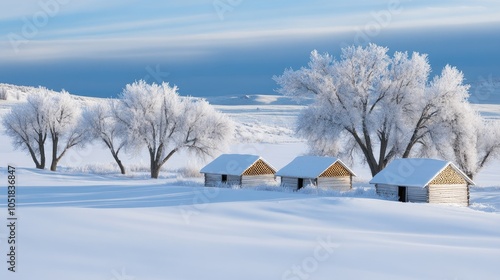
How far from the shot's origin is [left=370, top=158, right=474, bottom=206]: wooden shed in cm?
3444

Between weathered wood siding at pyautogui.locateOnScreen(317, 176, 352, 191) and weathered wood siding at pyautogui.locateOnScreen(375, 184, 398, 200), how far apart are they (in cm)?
366

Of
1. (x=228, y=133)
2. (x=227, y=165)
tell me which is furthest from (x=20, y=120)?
(x=227, y=165)

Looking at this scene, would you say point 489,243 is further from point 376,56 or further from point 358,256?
point 376,56

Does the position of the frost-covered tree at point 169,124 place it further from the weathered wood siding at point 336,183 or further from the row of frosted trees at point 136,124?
the weathered wood siding at point 336,183

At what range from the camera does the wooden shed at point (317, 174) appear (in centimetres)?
3844

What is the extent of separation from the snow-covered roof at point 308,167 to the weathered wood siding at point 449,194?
664 centimetres

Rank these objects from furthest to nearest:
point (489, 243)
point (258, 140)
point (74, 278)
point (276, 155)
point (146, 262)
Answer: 1. point (258, 140)
2. point (276, 155)
3. point (489, 243)
4. point (146, 262)
5. point (74, 278)

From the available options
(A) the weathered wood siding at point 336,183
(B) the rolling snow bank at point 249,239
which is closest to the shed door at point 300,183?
(A) the weathered wood siding at point 336,183

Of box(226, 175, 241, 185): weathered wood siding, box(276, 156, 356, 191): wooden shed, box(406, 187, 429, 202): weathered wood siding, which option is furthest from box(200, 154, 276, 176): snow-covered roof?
box(406, 187, 429, 202): weathered wood siding

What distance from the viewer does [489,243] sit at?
20891 millimetres

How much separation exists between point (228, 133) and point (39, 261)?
39710 mm

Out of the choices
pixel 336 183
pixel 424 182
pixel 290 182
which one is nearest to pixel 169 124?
pixel 290 182

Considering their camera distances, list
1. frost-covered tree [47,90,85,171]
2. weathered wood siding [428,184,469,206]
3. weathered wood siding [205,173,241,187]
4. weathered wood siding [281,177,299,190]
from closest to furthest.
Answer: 1. weathered wood siding [428,184,469,206]
2. weathered wood siding [281,177,299,190]
3. weathered wood siding [205,173,241,187]
4. frost-covered tree [47,90,85,171]

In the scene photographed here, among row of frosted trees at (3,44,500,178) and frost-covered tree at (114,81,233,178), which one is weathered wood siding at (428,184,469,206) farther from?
frost-covered tree at (114,81,233,178)
